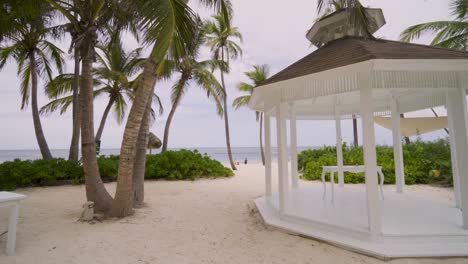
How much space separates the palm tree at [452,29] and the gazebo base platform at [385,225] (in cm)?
843

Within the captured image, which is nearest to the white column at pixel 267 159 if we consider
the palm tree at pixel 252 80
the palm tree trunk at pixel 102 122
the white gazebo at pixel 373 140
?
the white gazebo at pixel 373 140

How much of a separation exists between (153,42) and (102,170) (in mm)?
7584

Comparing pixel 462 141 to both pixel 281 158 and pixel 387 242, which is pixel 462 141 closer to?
pixel 387 242

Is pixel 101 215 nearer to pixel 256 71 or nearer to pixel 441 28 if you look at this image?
pixel 441 28

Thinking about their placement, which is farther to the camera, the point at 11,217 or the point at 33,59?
the point at 33,59

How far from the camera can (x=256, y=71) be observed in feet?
64.7

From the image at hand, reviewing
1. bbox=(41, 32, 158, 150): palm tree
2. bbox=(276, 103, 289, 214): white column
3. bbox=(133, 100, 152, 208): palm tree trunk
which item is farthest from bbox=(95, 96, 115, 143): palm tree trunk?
bbox=(276, 103, 289, 214): white column

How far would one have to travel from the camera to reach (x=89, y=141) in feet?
16.4

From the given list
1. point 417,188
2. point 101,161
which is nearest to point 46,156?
point 101,161

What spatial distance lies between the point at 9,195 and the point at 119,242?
1.68 m

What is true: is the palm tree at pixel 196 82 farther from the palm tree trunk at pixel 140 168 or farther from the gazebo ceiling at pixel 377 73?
the gazebo ceiling at pixel 377 73

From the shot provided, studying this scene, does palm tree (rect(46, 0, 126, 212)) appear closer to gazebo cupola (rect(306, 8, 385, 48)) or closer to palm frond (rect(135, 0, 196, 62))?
palm frond (rect(135, 0, 196, 62))

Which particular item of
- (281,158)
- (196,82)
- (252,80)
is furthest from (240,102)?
(281,158)

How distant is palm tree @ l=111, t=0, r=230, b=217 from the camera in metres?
3.43
